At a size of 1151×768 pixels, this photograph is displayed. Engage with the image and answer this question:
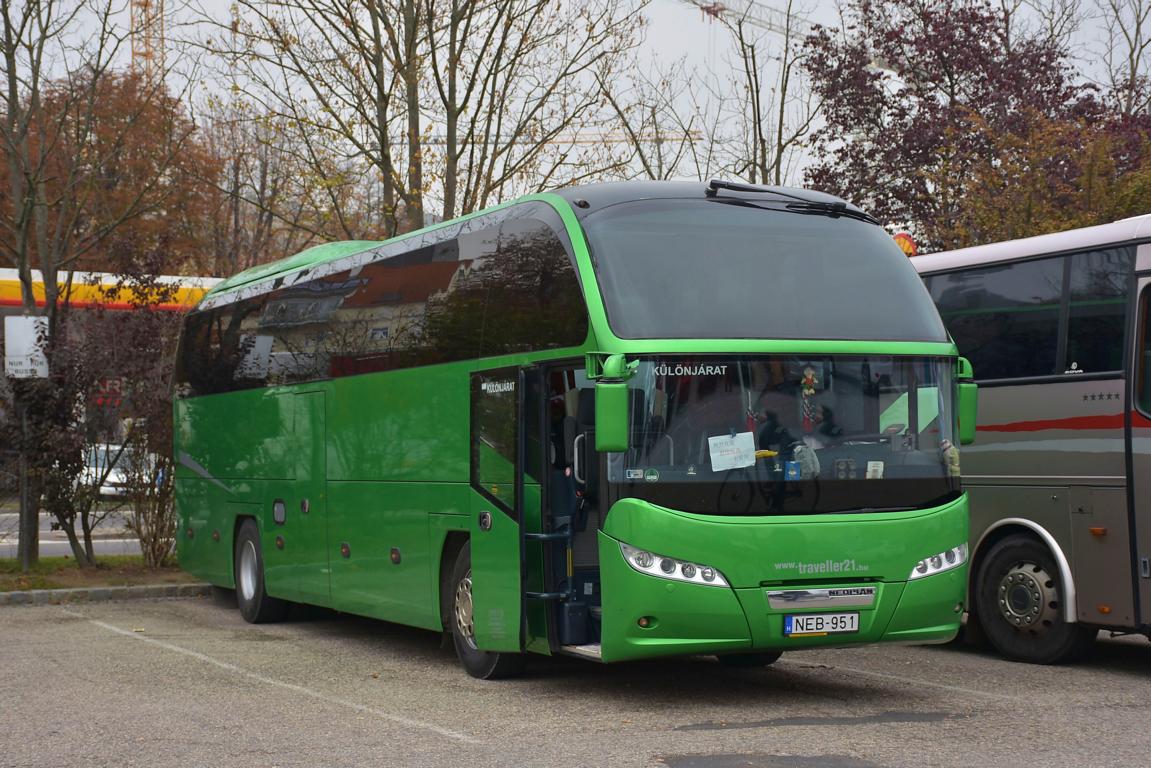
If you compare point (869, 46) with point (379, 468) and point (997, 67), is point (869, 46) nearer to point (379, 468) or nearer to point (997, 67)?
point (997, 67)

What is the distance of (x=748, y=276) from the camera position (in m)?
10.2

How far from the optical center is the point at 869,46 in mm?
31422

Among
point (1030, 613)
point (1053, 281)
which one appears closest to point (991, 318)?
point (1053, 281)

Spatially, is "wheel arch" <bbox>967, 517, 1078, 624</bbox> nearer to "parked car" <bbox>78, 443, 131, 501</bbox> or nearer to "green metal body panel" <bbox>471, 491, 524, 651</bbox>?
"green metal body panel" <bbox>471, 491, 524, 651</bbox>

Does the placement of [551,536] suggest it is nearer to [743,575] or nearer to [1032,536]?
[743,575]

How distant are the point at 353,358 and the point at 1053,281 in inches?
230

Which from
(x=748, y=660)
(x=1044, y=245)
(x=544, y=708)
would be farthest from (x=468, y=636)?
(x=1044, y=245)

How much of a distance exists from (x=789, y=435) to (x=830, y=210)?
1906 millimetres

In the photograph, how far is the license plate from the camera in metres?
9.73

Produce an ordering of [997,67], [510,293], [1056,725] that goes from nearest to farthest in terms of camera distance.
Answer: [1056,725] → [510,293] → [997,67]

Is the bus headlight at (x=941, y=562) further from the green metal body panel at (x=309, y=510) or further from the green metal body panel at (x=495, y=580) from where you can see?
the green metal body panel at (x=309, y=510)

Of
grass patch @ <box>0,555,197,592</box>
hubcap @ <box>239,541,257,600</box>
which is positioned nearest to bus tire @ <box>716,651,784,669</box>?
hubcap @ <box>239,541,257,600</box>

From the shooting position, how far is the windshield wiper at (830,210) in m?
10.8

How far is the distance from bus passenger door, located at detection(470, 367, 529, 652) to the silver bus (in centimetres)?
428
